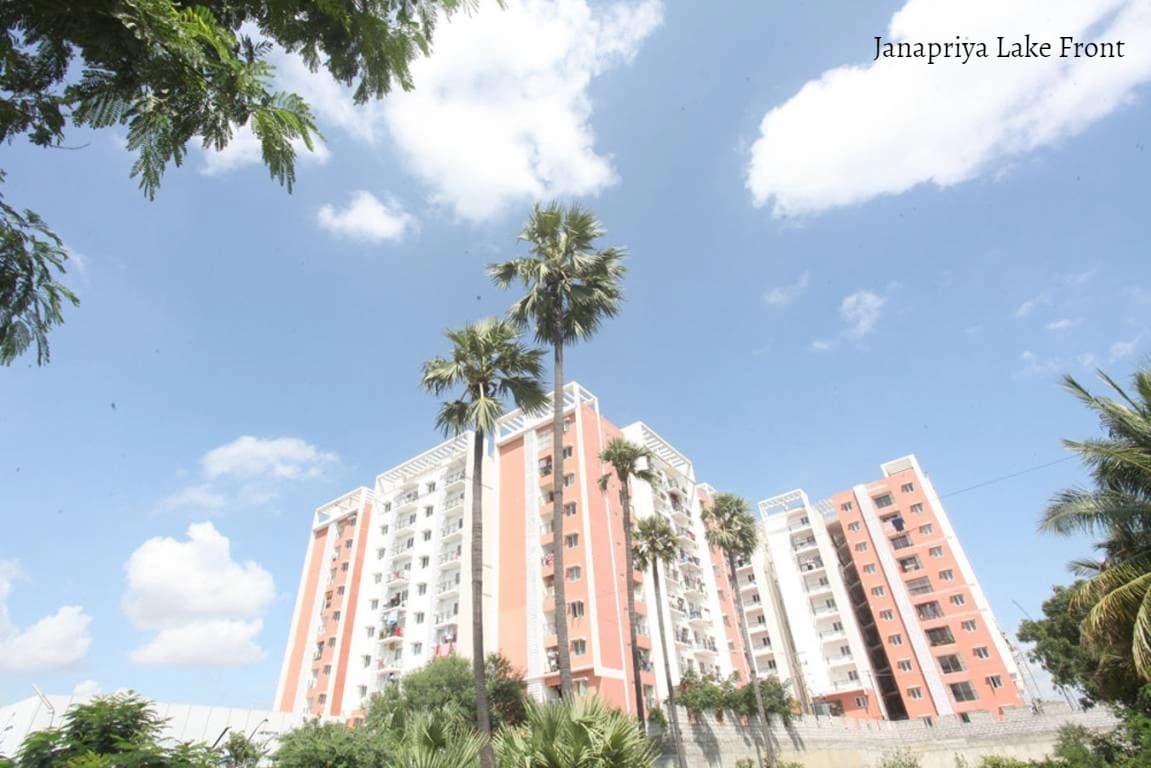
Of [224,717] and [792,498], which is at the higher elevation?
[792,498]

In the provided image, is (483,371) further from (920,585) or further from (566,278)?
(920,585)

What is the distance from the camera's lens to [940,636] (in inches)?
2285

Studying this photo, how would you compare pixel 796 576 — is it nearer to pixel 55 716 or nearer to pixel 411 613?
pixel 411 613

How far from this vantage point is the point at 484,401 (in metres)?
19.7

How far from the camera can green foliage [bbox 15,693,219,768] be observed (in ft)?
24.9

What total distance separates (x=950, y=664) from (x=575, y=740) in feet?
213

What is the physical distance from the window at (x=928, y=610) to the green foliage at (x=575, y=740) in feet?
210

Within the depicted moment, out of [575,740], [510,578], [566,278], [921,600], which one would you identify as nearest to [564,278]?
[566,278]

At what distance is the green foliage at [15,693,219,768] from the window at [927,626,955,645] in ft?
223

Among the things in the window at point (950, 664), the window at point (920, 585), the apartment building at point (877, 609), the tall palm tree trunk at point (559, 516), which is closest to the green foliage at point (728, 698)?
the tall palm tree trunk at point (559, 516)

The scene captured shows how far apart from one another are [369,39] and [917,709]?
7073 cm

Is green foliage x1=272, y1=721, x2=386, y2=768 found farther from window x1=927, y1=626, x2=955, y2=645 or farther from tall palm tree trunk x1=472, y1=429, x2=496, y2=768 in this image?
window x1=927, y1=626, x2=955, y2=645

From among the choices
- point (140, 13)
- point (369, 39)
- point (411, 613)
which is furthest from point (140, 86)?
point (411, 613)

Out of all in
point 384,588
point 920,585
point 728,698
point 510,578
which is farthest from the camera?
point 920,585
